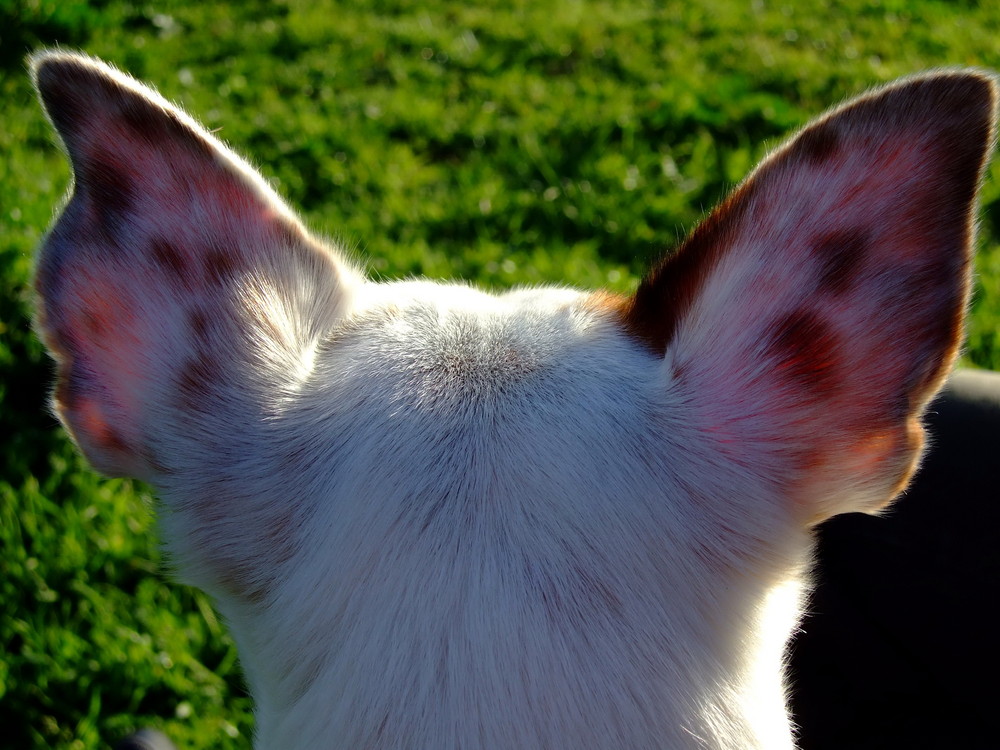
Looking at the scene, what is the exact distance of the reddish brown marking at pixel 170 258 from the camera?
139 centimetres

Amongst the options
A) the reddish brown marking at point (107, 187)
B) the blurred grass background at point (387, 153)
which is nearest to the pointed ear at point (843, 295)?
the reddish brown marking at point (107, 187)

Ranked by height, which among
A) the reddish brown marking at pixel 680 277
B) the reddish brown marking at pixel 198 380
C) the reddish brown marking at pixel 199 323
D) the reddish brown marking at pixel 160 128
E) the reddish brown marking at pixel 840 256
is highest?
the reddish brown marking at pixel 840 256

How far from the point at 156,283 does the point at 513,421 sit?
2.00 ft

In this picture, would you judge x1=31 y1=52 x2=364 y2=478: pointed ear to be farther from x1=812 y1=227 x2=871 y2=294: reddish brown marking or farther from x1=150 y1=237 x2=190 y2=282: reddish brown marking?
x1=812 y1=227 x2=871 y2=294: reddish brown marking

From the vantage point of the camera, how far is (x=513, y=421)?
1.22 metres

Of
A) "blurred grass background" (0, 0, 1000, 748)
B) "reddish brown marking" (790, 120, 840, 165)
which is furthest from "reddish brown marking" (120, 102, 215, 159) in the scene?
"blurred grass background" (0, 0, 1000, 748)

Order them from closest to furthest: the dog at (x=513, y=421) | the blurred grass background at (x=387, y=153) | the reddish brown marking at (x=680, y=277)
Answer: the dog at (x=513, y=421) < the reddish brown marking at (x=680, y=277) < the blurred grass background at (x=387, y=153)

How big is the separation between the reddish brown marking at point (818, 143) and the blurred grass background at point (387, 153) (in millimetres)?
2234

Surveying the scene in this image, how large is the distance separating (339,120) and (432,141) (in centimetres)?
54

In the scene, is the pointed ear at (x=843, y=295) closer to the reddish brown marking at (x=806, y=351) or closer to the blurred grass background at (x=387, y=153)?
the reddish brown marking at (x=806, y=351)

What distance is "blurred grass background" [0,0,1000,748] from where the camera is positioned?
272 centimetres

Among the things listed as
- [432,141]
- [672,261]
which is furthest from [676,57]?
[672,261]

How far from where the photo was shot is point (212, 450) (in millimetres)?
1354

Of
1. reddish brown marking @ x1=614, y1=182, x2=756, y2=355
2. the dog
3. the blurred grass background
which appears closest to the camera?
the dog
